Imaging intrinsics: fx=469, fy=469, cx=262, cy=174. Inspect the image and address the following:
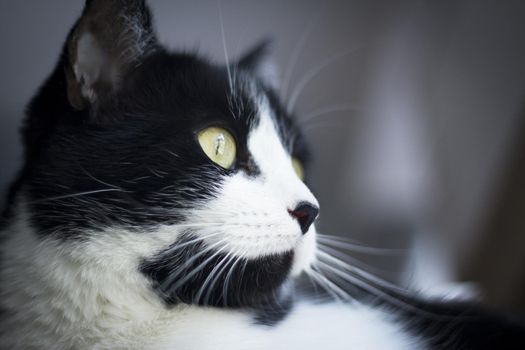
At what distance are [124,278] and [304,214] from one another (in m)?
0.20

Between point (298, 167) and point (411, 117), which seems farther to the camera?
point (411, 117)

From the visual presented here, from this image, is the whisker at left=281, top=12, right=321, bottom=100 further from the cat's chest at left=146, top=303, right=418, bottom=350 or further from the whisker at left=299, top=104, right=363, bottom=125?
the cat's chest at left=146, top=303, right=418, bottom=350

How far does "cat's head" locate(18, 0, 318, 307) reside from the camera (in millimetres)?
482

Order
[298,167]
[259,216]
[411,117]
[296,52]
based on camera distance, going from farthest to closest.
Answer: [411,117] < [296,52] < [298,167] < [259,216]

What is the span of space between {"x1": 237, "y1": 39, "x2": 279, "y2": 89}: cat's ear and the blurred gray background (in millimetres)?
36

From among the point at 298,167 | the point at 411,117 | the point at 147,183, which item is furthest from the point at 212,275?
the point at 411,117

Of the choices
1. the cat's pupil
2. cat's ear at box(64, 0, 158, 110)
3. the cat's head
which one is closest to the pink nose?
the cat's head

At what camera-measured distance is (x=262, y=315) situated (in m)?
0.56

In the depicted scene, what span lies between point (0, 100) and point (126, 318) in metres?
0.29

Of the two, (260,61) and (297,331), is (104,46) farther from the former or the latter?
(297,331)

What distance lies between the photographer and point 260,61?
0.72 meters

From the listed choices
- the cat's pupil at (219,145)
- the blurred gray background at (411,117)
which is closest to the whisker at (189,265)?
the cat's pupil at (219,145)

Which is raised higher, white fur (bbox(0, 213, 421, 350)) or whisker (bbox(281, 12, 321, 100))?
whisker (bbox(281, 12, 321, 100))

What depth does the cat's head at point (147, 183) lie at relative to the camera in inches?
19.0
